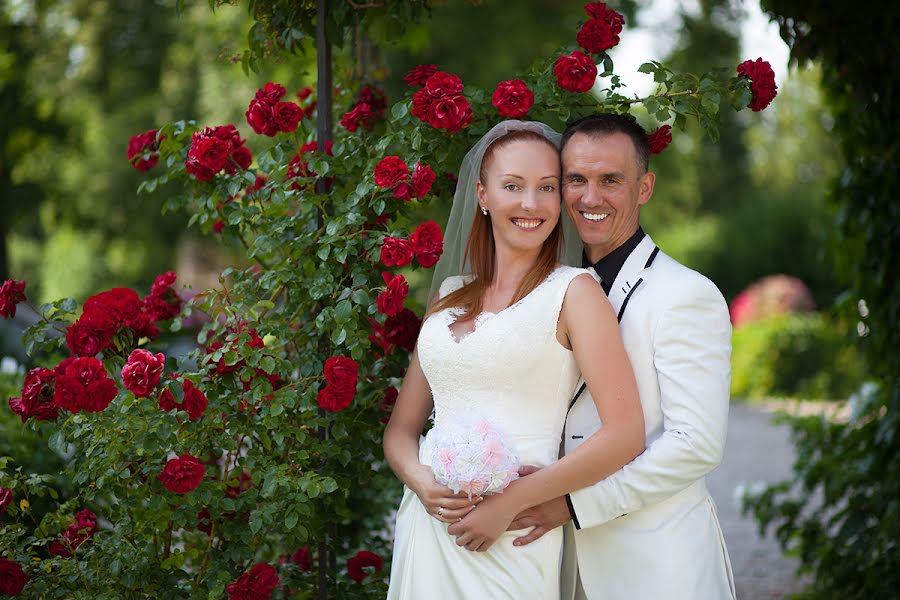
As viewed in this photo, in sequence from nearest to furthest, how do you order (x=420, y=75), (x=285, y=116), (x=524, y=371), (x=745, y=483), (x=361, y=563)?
(x=524, y=371), (x=285, y=116), (x=420, y=75), (x=361, y=563), (x=745, y=483)

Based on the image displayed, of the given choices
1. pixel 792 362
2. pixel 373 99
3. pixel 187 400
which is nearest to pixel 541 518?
pixel 187 400

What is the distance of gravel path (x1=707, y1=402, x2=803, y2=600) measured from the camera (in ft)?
21.5

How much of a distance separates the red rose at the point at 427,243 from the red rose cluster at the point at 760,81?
113 centimetres

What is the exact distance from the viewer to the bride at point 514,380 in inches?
105

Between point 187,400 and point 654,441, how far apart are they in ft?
4.39

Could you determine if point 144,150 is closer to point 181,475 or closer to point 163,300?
point 163,300

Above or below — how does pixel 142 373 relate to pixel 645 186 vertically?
below

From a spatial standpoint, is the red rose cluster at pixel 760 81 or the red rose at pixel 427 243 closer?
the red rose at pixel 427 243

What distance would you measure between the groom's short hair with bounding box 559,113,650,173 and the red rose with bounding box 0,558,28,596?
2.07 metres

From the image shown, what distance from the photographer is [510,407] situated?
2.81 meters

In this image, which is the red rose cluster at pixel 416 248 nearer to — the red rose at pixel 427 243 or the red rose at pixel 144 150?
the red rose at pixel 427 243

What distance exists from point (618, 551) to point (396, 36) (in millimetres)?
2038

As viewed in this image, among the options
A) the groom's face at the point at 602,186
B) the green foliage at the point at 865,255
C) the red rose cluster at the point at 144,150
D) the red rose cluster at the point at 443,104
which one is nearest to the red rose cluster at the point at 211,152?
the red rose cluster at the point at 144,150

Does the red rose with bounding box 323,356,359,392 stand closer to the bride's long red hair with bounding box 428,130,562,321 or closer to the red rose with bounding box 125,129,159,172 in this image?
the bride's long red hair with bounding box 428,130,562,321
